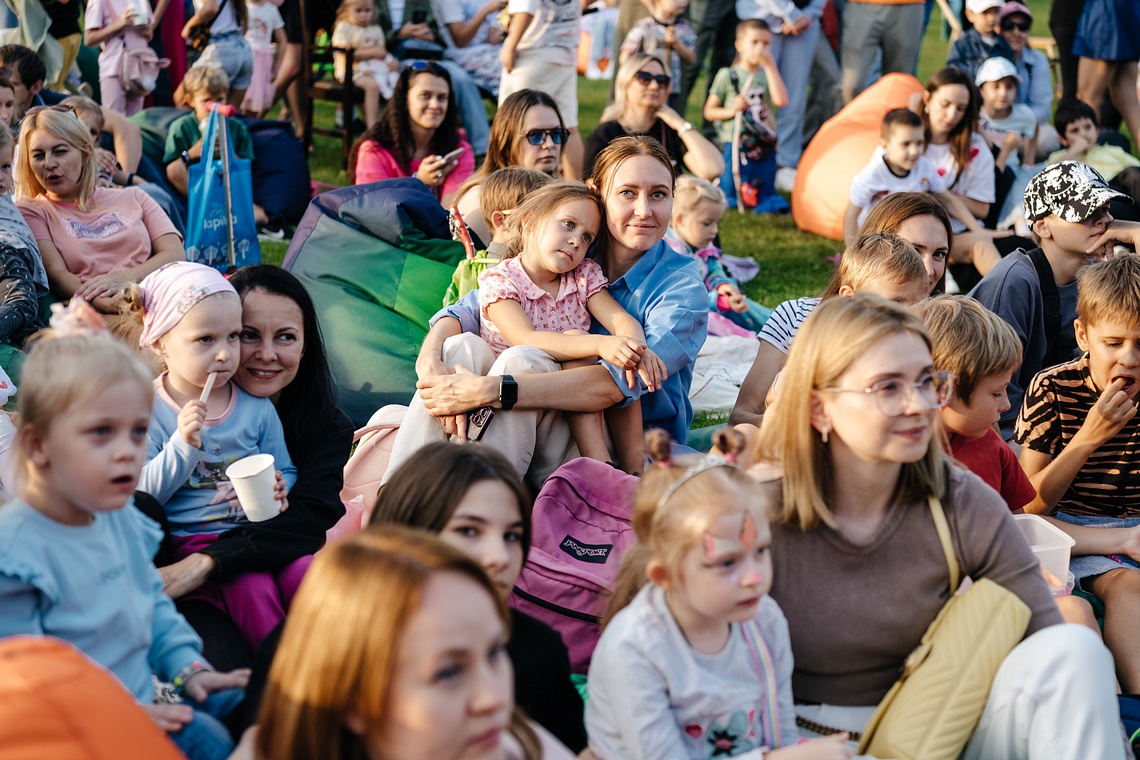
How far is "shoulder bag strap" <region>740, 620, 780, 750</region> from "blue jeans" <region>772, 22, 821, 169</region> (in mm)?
7724

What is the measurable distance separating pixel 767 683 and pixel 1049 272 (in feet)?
9.59

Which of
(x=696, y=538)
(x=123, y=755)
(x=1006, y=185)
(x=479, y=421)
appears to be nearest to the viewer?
(x=123, y=755)

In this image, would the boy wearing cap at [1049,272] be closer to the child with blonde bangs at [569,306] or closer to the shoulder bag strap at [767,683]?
the child with blonde bangs at [569,306]

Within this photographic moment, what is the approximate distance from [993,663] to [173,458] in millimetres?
1952

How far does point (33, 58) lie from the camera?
6.38 metres

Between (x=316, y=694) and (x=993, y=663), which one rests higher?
(x=316, y=694)

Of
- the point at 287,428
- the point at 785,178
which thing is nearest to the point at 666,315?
the point at 287,428

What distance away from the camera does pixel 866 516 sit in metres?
2.67

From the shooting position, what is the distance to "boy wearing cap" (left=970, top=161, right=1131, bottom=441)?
4711mm

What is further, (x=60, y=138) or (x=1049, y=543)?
(x=60, y=138)

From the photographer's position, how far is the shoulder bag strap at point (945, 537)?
102 inches

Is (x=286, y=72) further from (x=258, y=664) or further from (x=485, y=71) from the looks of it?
(x=258, y=664)

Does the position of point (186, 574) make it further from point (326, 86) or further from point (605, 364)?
point (326, 86)

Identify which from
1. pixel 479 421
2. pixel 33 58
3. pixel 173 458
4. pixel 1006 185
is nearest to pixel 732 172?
pixel 1006 185
